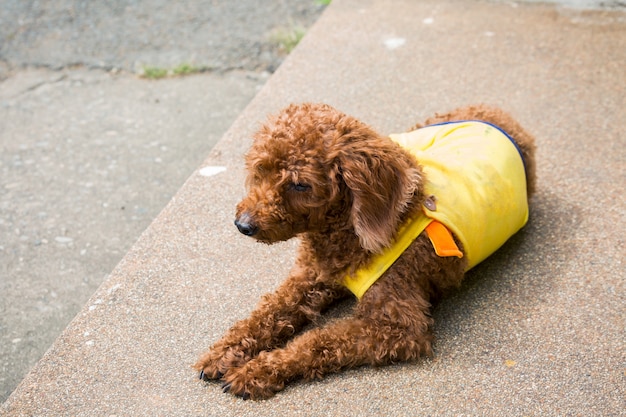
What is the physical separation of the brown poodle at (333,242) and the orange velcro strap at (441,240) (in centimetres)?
4

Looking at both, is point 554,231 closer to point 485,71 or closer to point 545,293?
point 545,293

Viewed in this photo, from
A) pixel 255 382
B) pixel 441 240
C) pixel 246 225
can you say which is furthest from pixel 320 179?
pixel 255 382

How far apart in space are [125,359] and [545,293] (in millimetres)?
1943

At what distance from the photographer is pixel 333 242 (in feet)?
9.96

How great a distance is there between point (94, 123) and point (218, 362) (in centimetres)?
343

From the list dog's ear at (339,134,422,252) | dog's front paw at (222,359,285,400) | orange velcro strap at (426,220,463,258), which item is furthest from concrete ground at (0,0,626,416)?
dog's ear at (339,134,422,252)

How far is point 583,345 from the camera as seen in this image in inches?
118

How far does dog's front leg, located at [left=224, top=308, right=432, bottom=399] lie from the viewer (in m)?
2.88

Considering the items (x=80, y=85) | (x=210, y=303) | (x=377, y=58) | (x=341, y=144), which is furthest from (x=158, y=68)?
(x=341, y=144)

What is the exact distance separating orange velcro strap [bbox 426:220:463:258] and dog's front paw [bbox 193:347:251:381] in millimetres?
931

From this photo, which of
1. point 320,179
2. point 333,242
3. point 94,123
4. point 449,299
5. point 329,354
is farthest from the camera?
point 94,123

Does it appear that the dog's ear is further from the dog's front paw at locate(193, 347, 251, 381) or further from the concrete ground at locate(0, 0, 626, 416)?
the dog's front paw at locate(193, 347, 251, 381)

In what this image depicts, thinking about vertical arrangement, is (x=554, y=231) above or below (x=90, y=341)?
below

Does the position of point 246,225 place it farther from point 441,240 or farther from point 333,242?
point 441,240
